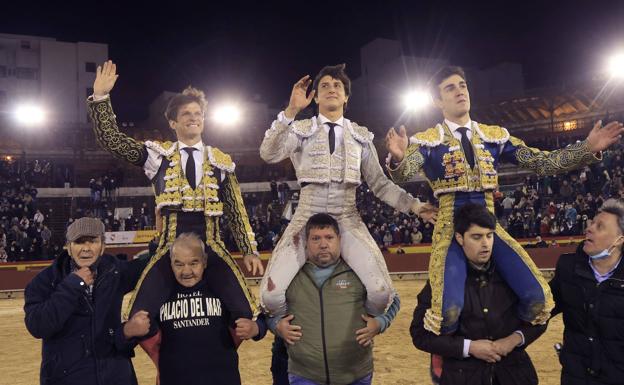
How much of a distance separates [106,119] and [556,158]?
307 centimetres

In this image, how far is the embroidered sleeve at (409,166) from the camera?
11.1 ft

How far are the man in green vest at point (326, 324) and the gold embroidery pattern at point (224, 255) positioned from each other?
193 mm

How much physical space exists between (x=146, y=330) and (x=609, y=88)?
2373 cm

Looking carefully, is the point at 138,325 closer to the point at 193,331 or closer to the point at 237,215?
the point at 193,331

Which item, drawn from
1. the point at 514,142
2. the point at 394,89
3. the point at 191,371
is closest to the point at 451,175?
the point at 514,142

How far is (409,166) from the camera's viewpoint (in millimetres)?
3400

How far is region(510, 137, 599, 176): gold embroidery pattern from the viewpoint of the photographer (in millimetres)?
3434

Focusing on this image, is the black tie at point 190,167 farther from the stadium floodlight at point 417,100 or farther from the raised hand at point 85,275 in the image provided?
the stadium floodlight at point 417,100

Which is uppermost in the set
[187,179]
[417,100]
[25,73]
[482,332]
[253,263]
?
[25,73]

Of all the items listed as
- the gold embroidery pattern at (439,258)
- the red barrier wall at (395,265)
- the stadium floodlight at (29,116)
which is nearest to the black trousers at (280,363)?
the gold embroidery pattern at (439,258)

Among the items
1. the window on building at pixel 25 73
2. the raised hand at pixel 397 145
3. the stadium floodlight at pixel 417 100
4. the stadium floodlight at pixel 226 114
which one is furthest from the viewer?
the window on building at pixel 25 73

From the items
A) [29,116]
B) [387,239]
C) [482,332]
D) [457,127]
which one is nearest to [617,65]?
[387,239]

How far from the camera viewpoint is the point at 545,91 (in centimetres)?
2342

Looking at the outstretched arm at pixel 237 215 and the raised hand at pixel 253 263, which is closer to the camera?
the raised hand at pixel 253 263
